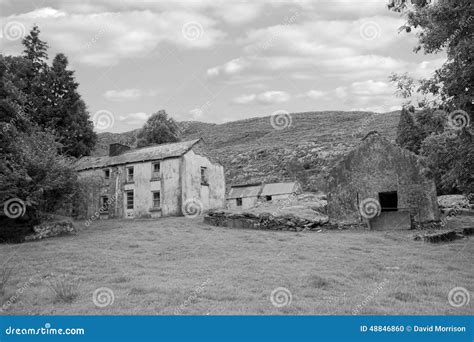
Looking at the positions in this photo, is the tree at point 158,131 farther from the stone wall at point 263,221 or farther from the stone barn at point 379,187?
the stone barn at point 379,187

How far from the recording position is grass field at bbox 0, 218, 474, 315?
27.7 feet

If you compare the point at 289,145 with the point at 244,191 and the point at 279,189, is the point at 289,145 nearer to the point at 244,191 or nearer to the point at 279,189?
the point at 244,191

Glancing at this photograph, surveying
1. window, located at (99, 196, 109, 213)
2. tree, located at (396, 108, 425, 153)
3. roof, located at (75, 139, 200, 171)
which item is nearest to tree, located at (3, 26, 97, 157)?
roof, located at (75, 139, 200, 171)

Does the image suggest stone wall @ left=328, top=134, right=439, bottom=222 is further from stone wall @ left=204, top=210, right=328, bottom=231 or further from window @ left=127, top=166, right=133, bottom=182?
window @ left=127, top=166, right=133, bottom=182

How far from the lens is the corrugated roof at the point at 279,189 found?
2029 inches

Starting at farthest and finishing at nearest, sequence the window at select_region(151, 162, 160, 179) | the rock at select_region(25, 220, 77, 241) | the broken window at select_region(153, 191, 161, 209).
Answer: the window at select_region(151, 162, 160, 179) < the broken window at select_region(153, 191, 161, 209) < the rock at select_region(25, 220, 77, 241)

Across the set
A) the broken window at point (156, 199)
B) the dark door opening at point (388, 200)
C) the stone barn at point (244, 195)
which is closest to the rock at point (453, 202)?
the dark door opening at point (388, 200)

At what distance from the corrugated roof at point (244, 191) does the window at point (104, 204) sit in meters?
19.7

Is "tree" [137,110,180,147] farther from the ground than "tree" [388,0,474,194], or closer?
farther from the ground

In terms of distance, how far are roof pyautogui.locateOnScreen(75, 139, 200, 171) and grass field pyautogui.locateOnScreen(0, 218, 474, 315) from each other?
16696 mm

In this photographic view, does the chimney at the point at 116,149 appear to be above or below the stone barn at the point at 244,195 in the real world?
above

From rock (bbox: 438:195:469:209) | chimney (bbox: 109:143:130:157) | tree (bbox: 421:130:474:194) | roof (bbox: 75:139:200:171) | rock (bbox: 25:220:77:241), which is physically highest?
chimney (bbox: 109:143:130:157)

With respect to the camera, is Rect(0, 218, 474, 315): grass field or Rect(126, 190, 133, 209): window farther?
Rect(126, 190, 133, 209): window

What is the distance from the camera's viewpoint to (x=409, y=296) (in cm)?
926
